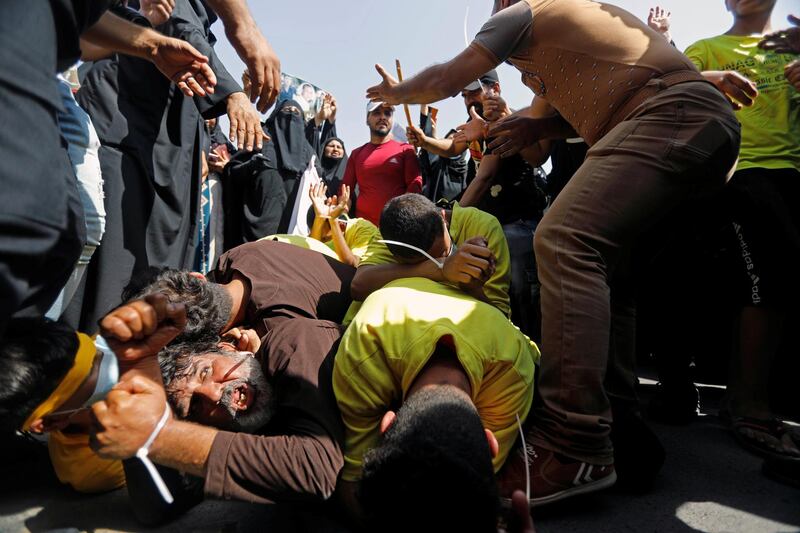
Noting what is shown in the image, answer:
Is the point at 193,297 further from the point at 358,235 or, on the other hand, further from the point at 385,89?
the point at 358,235

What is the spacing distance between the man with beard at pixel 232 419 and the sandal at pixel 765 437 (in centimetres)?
147

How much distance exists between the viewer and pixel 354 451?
1.36 m

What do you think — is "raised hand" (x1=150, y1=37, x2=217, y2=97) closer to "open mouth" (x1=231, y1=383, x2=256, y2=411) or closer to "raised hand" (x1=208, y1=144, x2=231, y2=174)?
"open mouth" (x1=231, y1=383, x2=256, y2=411)

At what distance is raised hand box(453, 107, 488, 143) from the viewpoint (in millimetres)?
2945

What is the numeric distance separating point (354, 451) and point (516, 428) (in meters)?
0.47

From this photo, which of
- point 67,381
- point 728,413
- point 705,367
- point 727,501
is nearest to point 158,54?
point 67,381

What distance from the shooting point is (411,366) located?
132 cm

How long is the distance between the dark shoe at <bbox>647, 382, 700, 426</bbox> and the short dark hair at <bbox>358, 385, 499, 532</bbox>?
1459 mm

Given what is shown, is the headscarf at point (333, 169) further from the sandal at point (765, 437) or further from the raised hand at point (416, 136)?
the sandal at point (765, 437)

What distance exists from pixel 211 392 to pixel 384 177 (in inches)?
119

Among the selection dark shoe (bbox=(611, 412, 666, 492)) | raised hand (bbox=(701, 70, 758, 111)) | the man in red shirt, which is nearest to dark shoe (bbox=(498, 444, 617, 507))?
dark shoe (bbox=(611, 412, 666, 492))

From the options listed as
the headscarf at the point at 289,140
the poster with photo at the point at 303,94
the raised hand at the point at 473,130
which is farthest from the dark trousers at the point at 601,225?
the poster with photo at the point at 303,94

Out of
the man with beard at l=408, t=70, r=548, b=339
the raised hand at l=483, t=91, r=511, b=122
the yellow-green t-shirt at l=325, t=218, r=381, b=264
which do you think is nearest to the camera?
the man with beard at l=408, t=70, r=548, b=339

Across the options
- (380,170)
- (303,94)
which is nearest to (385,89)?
(380,170)
